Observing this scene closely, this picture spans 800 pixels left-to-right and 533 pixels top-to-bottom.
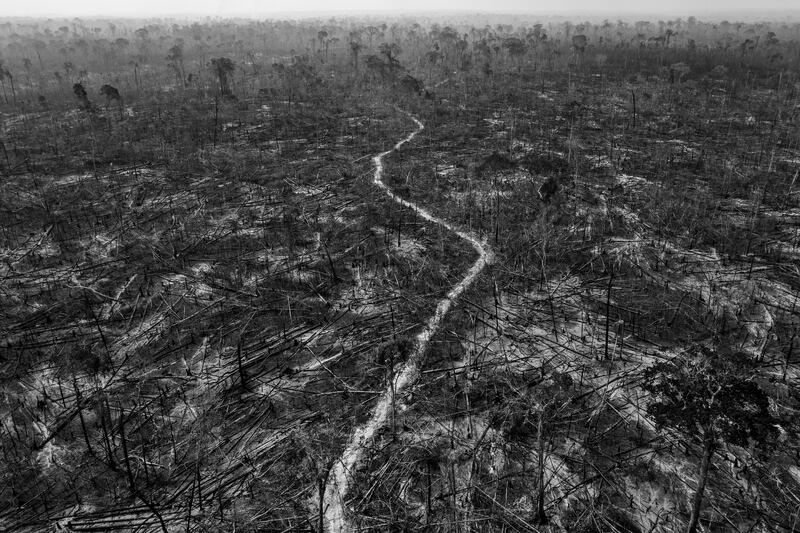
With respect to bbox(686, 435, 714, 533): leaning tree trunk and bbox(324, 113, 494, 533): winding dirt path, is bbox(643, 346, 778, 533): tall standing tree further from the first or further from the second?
bbox(324, 113, 494, 533): winding dirt path

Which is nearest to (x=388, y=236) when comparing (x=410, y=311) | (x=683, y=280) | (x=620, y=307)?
(x=410, y=311)

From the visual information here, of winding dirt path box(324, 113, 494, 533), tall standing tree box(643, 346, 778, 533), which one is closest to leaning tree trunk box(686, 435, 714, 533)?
tall standing tree box(643, 346, 778, 533)

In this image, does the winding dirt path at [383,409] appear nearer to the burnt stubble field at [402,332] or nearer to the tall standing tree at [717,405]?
the burnt stubble field at [402,332]

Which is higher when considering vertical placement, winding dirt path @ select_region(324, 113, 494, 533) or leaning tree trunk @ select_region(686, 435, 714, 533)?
leaning tree trunk @ select_region(686, 435, 714, 533)

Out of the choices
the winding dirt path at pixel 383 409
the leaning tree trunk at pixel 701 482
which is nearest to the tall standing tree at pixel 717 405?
the leaning tree trunk at pixel 701 482

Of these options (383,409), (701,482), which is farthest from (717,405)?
(383,409)

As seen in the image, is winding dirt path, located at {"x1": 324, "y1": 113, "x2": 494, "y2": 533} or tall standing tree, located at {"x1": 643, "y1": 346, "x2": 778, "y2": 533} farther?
winding dirt path, located at {"x1": 324, "y1": 113, "x2": 494, "y2": 533}

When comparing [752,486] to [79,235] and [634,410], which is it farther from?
[79,235]
